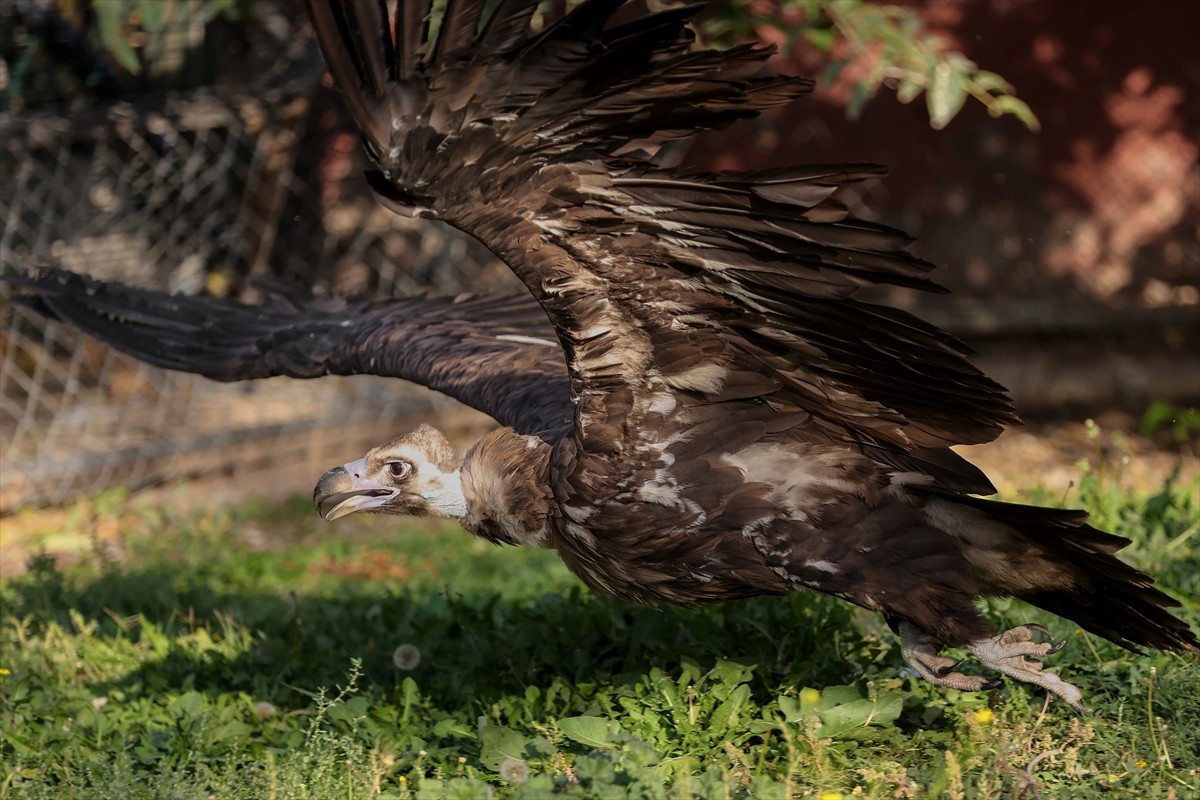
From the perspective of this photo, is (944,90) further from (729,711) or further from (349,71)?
(349,71)

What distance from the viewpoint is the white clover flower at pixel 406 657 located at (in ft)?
13.1

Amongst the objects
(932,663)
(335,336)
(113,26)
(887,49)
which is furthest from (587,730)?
(113,26)

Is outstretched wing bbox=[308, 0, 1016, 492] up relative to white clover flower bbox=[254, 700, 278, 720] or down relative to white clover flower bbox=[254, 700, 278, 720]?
up

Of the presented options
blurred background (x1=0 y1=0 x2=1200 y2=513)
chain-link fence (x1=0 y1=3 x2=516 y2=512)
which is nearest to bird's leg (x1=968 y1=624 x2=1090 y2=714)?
blurred background (x1=0 y1=0 x2=1200 y2=513)

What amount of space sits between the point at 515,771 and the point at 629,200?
52.4 inches

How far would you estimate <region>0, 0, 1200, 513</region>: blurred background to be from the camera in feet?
22.5

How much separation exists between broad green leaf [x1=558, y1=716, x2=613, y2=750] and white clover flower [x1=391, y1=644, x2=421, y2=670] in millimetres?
866

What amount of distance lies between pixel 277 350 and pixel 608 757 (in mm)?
2035

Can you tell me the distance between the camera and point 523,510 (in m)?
3.56

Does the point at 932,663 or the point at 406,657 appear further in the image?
the point at 406,657

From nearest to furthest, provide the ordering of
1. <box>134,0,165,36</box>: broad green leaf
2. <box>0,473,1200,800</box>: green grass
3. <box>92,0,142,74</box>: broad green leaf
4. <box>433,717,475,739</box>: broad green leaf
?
<box>0,473,1200,800</box>: green grass, <box>433,717,475,739</box>: broad green leaf, <box>92,0,142,74</box>: broad green leaf, <box>134,0,165,36</box>: broad green leaf

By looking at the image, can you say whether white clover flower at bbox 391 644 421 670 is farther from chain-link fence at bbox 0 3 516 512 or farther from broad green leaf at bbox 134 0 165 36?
chain-link fence at bbox 0 3 516 512

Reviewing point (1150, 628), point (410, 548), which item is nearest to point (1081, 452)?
point (410, 548)

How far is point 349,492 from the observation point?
374 centimetres
